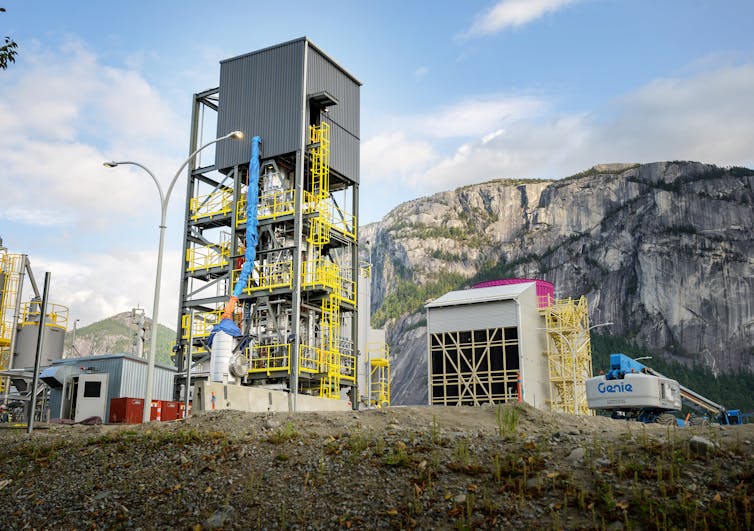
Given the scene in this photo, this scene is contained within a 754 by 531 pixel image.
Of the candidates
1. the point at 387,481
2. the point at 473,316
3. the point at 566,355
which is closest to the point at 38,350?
the point at 387,481

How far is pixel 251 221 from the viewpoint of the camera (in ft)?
119

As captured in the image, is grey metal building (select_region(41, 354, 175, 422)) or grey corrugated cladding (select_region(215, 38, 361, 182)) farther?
grey corrugated cladding (select_region(215, 38, 361, 182))

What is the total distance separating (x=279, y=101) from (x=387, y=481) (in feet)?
96.2

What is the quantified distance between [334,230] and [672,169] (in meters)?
142

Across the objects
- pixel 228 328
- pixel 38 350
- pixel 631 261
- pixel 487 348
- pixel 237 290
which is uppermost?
pixel 631 261

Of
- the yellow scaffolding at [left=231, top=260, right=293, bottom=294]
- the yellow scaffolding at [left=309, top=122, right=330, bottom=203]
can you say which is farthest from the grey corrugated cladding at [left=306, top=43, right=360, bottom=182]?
the yellow scaffolding at [left=231, top=260, right=293, bottom=294]

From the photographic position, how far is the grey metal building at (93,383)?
3309 cm

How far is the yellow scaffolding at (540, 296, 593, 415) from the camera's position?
48.7 metres

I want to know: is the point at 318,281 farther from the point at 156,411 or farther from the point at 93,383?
the point at 93,383

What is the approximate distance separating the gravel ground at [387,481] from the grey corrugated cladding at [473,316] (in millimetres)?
31374

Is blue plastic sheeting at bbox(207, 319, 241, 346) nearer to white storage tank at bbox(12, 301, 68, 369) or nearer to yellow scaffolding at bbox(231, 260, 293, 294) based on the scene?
yellow scaffolding at bbox(231, 260, 293, 294)

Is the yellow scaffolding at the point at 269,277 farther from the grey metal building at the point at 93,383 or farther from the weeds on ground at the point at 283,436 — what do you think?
the weeds on ground at the point at 283,436

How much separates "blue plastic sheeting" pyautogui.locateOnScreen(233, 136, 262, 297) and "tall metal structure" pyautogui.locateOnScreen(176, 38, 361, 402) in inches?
15.2

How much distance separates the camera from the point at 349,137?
40.6 m
